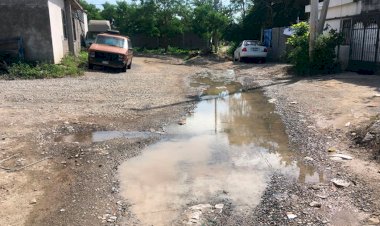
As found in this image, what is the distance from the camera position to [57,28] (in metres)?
17.2

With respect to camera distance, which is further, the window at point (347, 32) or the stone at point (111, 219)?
the window at point (347, 32)

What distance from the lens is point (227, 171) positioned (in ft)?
17.4

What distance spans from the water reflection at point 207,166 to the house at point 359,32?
833 centimetres

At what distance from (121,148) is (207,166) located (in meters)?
1.61

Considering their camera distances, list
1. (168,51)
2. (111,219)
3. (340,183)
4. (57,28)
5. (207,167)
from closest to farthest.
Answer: (111,219) → (340,183) → (207,167) → (57,28) → (168,51)

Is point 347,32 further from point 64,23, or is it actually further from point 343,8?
point 64,23

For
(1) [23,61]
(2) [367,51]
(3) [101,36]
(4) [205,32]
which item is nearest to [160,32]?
(4) [205,32]

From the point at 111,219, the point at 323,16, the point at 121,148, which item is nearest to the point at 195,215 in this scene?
the point at 111,219

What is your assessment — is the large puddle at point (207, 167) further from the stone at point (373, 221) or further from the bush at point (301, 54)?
the bush at point (301, 54)

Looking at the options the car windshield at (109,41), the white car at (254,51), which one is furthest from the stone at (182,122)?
the white car at (254,51)

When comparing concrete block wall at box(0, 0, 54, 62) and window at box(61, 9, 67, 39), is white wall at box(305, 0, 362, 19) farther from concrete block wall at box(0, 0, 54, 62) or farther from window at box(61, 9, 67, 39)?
window at box(61, 9, 67, 39)

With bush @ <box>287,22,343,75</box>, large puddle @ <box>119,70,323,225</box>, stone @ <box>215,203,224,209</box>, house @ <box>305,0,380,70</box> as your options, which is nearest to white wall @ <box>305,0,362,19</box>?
house @ <box>305,0,380,70</box>

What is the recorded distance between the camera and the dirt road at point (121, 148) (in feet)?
13.2

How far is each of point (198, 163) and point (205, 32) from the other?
1127 inches
